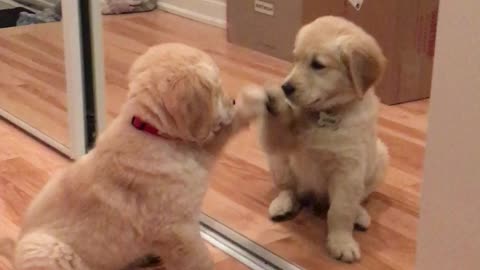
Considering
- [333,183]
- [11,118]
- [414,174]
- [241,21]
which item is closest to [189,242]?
[333,183]

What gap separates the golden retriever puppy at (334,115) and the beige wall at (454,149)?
1.39 feet

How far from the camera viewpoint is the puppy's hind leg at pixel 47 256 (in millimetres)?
1458

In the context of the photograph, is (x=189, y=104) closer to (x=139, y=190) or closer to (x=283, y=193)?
(x=139, y=190)

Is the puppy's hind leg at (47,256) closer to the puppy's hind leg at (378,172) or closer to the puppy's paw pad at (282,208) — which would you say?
the puppy's paw pad at (282,208)

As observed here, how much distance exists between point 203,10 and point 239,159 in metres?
1.71

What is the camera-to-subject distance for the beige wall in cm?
119

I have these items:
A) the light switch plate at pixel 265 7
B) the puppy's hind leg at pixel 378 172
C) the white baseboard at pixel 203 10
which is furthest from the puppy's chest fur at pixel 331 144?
the white baseboard at pixel 203 10

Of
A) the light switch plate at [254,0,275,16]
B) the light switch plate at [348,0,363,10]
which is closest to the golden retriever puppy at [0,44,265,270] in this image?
the light switch plate at [348,0,363,10]

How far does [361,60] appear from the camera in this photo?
5.56 feet

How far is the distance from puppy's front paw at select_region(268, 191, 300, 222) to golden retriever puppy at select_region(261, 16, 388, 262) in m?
0.14

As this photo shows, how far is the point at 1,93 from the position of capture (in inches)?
109

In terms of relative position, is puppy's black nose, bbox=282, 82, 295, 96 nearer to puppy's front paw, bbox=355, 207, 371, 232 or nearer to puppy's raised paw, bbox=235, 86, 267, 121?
puppy's raised paw, bbox=235, 86, 267, 121

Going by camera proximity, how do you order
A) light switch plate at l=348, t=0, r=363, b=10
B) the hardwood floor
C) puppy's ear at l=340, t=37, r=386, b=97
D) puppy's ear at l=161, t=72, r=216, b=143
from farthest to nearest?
light switch plate at l=348, t=0, r=363, b=10, the hardwood floor, puppy's ear at l=340, t=37, r=386, b=97, puppy's ear at l=161, t=72, r=216, b=143

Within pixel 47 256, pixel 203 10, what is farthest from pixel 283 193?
pixel 203 10
